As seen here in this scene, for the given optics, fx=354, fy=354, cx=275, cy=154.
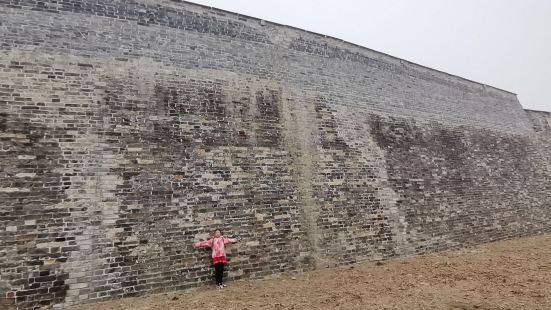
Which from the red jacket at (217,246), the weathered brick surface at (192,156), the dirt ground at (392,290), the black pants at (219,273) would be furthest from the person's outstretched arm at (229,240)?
the dirt ground at (392,290)

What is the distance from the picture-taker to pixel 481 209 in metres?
11.0

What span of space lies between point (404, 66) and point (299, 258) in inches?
317

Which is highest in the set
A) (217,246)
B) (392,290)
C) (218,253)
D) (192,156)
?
(192,156)

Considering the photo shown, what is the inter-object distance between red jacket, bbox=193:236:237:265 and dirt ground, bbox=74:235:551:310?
1.58 feet

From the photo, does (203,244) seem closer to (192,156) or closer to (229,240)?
(229,240)

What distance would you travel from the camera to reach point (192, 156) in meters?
6.93

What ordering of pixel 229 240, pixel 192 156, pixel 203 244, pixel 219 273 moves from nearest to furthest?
pixel 219 273 → pixel 203 244 → pixel 229 240 → pixel 192 156

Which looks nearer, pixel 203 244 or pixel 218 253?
pixel 218 253

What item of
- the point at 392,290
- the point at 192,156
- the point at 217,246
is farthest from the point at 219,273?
the point at 392,290

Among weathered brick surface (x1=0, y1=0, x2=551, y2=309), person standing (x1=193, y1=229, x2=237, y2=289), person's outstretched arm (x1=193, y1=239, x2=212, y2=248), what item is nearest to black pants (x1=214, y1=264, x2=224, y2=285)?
person standing (x1=193, y1=229, x2=237, y2=289)

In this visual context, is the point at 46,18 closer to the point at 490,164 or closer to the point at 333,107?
the point at 333,107

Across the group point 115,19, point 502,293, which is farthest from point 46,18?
point 502,293

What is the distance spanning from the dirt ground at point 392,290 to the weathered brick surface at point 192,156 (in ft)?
1.28

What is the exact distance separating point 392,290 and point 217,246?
3078 millimetres
